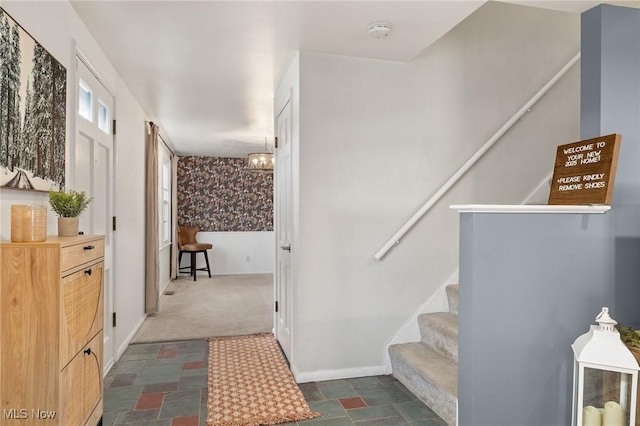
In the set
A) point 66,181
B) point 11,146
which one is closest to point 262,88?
point 66,181

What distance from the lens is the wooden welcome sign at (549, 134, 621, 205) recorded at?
1.72 meters

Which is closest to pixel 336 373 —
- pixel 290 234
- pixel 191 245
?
pixel 290 234

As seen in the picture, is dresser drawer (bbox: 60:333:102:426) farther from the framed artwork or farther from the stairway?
the stairway

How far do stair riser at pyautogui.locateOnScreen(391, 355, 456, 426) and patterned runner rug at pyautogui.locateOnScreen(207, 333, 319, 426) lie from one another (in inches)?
25.8

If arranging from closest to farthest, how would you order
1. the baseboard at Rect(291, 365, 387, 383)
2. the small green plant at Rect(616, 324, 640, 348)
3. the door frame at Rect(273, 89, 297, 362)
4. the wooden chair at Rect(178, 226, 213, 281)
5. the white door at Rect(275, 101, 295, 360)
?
the small green plant at Rect(616, 324, 640, 348) → the baseboard at Rect(291, 365, 387, 383) → the door frame at Rect(273, 89, 297, 362) → the white door at Rect(275, 101, 295, 360) → the wooden chair at Rect(178, 226, 213, 281)

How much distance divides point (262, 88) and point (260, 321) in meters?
2.42

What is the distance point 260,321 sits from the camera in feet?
14.4

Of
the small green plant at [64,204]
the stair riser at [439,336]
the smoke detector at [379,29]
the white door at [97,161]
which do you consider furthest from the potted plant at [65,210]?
the stair riser at [439,336]

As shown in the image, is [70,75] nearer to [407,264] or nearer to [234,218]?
[407,264]

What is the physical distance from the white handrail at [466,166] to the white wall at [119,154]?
2.01 meters

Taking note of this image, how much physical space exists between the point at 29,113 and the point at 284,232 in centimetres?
204

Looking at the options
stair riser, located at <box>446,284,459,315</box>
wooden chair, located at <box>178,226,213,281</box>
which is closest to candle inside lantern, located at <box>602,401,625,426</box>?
stair riser, located at <box>446,284,459,315</box>

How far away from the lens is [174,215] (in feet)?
23.9

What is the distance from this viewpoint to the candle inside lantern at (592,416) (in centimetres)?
158
